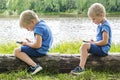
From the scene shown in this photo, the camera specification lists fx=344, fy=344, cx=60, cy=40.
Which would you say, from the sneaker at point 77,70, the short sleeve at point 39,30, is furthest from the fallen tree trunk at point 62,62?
the short sleeve at point 39,30

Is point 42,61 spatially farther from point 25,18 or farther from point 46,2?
point 46,2

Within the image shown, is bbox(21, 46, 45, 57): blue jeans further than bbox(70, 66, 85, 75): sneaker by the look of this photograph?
Yes

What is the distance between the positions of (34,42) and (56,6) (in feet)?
148

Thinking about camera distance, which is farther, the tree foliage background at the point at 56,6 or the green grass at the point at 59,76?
the tree foliage background at the point at 56,6

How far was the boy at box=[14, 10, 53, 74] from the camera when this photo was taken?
522 centimetres

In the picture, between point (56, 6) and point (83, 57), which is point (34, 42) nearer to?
point (83, 57)

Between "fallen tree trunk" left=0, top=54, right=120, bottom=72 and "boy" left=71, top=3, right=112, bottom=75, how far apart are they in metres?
0.13

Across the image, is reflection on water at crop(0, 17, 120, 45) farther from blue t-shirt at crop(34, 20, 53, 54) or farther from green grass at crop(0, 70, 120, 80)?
green grass at crop(0, 70, 120, 80)

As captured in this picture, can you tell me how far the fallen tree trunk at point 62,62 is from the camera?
17.4 feet

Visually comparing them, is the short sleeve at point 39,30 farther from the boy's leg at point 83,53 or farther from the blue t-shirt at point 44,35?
the boy's leg at point 83,53

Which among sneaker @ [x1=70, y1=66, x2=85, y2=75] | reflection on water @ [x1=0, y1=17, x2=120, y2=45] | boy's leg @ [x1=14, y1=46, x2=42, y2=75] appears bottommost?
Answer: reflection on water @ [x1=0, y1=17, x2=120, y2=45]

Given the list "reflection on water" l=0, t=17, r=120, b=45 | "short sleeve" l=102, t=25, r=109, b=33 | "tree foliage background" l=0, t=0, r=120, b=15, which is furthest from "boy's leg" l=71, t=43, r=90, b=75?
"tree foliage background" l=0, t=0, r=120, b=15

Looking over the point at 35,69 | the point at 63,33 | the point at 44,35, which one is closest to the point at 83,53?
the point at 44,35

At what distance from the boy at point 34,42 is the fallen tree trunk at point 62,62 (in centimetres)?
11
